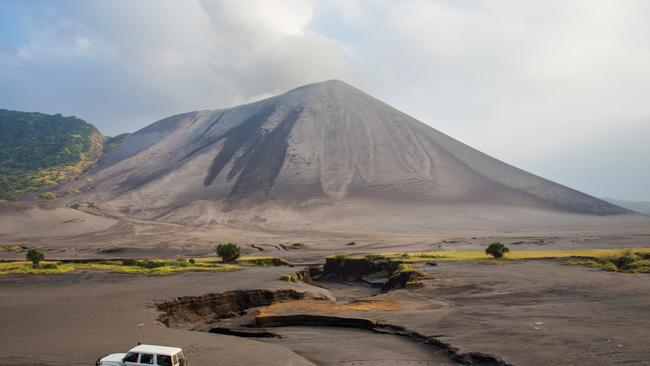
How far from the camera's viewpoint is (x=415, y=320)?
22750 millimetres

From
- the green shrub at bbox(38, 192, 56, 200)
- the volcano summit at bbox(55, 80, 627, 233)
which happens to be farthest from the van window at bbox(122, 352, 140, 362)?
the green shrub at bbox(38, 192, 56, 200)

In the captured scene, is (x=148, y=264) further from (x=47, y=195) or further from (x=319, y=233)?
(x=47, y=195)

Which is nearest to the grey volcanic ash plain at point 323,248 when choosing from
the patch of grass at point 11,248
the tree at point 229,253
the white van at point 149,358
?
the patch of grass at point 11,248

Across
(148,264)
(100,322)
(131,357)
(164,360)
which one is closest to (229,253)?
(148,264)

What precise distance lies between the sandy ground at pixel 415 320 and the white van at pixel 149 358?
266cm

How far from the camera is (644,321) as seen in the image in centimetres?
1856

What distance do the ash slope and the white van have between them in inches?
4454

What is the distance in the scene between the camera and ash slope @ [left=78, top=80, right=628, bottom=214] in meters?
133

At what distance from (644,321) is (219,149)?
162104 millimetres

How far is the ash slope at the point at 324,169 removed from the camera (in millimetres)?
133375

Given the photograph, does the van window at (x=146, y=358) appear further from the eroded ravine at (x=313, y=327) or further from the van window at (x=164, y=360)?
the eroded ravine at (x=313, y=327)

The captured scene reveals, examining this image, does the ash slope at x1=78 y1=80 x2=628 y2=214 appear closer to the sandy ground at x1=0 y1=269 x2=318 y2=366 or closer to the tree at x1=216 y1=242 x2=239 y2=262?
the tree at x1=216 y1=242 x2=239 y2=262

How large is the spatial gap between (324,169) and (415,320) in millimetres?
124995

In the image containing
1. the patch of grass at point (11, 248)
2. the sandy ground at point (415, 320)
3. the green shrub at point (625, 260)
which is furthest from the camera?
the patch of grass at point (11, 248)
